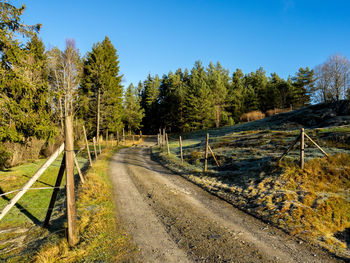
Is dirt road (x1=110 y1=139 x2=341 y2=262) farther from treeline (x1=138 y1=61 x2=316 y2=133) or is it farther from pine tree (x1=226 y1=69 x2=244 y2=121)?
pine tree (x1=226 y1=69 x2=244 y2=121)

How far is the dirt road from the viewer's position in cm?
432

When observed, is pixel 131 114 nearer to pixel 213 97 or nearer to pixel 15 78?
→ pixel 213 97

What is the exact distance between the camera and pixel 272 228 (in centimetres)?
554

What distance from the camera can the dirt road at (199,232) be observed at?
4320mm

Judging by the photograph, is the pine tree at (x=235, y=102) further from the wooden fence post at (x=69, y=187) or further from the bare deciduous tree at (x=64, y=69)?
the wooden fence post at (x=69, y=187)

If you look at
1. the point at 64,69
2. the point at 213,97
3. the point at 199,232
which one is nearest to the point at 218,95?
the point at 213,97

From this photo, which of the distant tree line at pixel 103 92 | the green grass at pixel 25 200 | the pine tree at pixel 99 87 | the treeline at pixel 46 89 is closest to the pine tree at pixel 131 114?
the distant tree line at pixel 103 92

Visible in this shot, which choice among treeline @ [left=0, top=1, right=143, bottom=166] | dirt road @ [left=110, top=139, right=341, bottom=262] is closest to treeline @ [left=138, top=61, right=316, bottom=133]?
treeline @ [left=0, top=1, right=143, bottom=166]

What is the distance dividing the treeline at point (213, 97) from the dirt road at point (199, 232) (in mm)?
39876

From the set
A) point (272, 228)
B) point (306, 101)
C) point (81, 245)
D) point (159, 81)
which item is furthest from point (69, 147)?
point (306, 101)

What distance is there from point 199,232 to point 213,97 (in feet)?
162

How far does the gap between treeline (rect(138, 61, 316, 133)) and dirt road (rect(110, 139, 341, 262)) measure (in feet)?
Result: 131

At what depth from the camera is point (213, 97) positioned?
51875mm

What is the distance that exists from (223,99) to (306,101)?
29.6m
